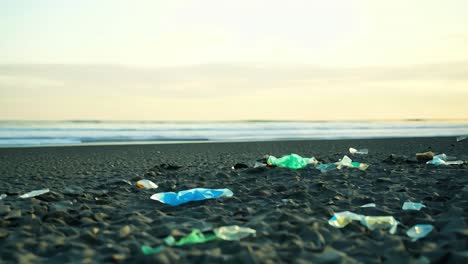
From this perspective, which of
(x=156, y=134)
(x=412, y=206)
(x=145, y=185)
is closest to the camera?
(x=412, y=206)

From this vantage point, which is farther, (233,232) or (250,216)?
(250,216)

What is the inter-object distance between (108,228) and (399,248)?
2.51m

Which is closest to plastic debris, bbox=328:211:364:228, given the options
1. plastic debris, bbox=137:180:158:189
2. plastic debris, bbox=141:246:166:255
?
plastic debris, bbox=141:246:166:255

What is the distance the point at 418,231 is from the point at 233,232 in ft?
4.95

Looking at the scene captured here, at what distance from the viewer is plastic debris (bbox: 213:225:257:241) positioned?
137 inches

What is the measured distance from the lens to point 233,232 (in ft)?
11.6

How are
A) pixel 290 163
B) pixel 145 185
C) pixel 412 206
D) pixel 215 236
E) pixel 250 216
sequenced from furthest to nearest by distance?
pixel 290 163 < pixel 145 185 < pixel 412 206 < pixel 250 216 < pixel 215 236

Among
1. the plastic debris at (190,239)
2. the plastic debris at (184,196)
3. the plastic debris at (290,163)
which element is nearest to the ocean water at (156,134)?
the plastic debris at (290,163)

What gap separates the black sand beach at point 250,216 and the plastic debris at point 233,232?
8cm

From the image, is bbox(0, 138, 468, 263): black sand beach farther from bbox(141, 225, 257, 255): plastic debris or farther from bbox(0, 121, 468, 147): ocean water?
bbox(0, 121, 468, 147): ocean water

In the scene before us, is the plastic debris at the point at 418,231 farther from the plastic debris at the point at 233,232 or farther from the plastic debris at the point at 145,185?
the plastic debris at the point at 145,185

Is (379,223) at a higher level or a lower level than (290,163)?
lower

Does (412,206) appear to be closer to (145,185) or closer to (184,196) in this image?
(184,196)

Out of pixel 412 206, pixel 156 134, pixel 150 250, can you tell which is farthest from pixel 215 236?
pixel 156 134
